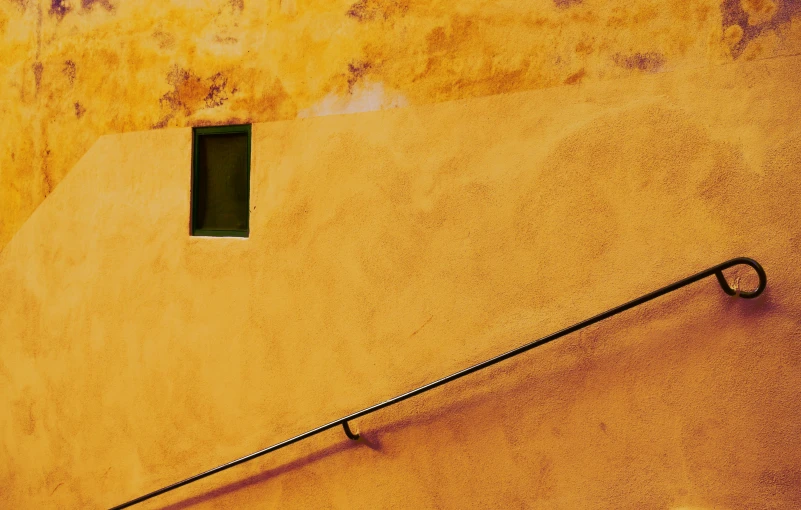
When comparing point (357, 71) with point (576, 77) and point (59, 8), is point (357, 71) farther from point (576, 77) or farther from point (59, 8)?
point (59, 8)

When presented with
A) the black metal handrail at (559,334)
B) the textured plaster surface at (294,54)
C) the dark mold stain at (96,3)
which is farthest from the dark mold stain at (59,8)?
the black metal handrail at (559,334)

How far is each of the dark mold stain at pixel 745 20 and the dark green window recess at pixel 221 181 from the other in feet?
8.16

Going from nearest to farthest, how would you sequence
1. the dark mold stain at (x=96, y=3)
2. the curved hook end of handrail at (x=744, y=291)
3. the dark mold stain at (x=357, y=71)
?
the curved hook end of handrail at (x=744, y=291) < the dark mold stain at (x=357, y=71) < the dark mold stain at (x=96, y=3)

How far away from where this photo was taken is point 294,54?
3.71 metres

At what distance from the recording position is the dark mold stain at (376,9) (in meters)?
3.39

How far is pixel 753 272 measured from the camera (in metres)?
2.60

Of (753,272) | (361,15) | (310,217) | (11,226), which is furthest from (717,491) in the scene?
(11,226)

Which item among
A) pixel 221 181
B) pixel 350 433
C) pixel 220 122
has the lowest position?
pixel 350 433

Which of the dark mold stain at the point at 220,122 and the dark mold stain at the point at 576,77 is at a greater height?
the dark mold stain at the point at 220,122

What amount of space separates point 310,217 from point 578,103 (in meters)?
1.49

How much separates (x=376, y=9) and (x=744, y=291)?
7.09ft

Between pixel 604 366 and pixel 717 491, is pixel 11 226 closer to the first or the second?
pixel 604 366

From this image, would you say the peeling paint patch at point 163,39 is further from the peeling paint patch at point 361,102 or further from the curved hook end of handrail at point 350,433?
the curved hook end of handrail at point 350,433

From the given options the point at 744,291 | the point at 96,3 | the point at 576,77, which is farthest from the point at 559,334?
the point at 96,3
